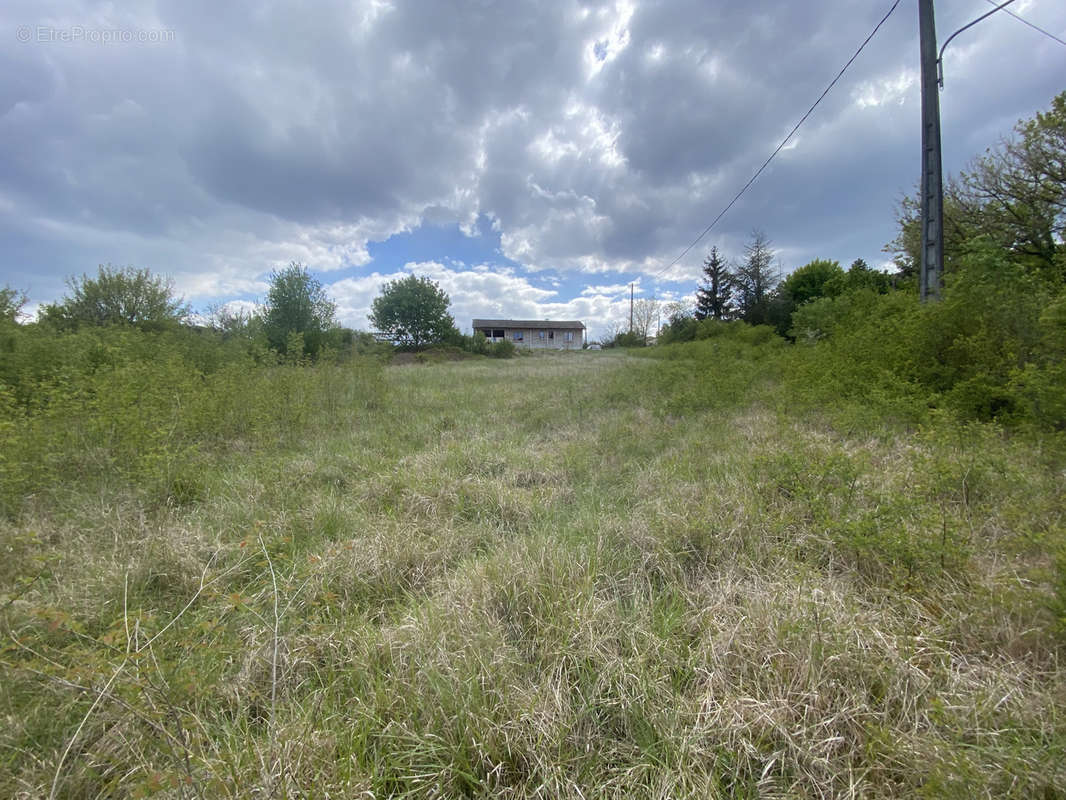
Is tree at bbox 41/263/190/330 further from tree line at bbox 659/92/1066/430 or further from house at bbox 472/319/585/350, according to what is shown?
house at bbox 472/319/585/350

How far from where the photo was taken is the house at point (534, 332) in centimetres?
5244

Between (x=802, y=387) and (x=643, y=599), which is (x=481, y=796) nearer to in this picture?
(x=643, y=599)

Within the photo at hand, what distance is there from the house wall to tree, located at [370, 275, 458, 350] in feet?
48.5

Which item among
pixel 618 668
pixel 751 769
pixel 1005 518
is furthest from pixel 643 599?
pixel 1005 518

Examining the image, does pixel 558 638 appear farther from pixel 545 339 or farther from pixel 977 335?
pixel 545 339

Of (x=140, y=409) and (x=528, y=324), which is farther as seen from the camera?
(x=528, y=324)

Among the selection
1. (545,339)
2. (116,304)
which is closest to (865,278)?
(116,304)

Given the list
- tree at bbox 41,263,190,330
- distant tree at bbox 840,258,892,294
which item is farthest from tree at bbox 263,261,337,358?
distant tree at bbox 840,258,892,294

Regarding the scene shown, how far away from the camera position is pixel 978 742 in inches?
46.3

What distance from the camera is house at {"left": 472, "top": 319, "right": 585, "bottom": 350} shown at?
172ft

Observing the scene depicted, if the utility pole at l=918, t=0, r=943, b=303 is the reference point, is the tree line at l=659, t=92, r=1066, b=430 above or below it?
below

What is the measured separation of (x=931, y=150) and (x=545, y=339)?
48.1 meters

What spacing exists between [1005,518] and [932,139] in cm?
686

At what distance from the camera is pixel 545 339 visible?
5344 cm
